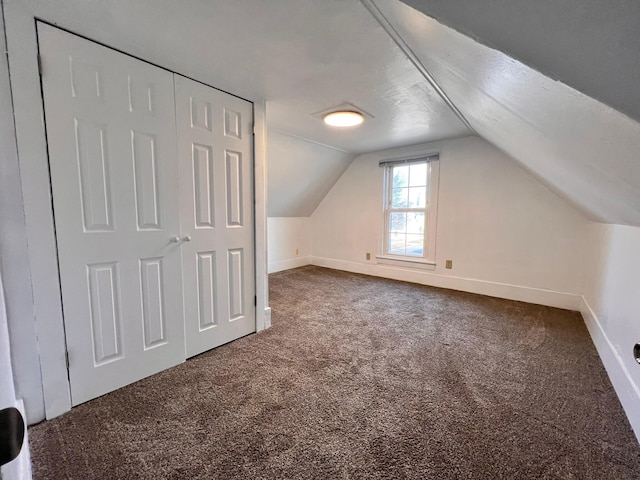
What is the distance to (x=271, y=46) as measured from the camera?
1.53 meters

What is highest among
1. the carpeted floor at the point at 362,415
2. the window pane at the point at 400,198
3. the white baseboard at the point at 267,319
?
the window pane at the point at 400,198

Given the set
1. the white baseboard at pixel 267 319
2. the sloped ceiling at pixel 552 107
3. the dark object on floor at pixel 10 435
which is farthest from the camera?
the white baseboard at pixel 267 319

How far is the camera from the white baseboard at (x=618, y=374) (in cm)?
134

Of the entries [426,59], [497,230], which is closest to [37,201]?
[426,59]

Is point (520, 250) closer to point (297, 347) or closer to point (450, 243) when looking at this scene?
point (450, 243)

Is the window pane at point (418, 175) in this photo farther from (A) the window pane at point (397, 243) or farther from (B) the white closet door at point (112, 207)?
(B) the white closet door at point (112, 207)

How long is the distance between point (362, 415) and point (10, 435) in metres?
1.40

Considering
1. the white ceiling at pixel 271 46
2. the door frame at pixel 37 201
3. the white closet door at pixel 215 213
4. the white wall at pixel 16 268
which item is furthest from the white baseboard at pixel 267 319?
the white ceiling at pixel 271 46

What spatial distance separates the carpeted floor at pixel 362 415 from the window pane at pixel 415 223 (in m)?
1.85

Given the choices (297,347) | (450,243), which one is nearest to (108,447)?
(297,347)

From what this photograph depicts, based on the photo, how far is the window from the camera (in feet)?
12.4

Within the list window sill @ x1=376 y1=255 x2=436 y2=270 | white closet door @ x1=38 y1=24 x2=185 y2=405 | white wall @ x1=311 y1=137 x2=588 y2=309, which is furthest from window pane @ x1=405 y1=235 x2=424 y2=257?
white closet door @ x1=38 y1=24 x2=185 y2=405

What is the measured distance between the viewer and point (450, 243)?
366 cm

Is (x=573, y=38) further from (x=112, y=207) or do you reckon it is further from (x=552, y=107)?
(x=112, y=207)
